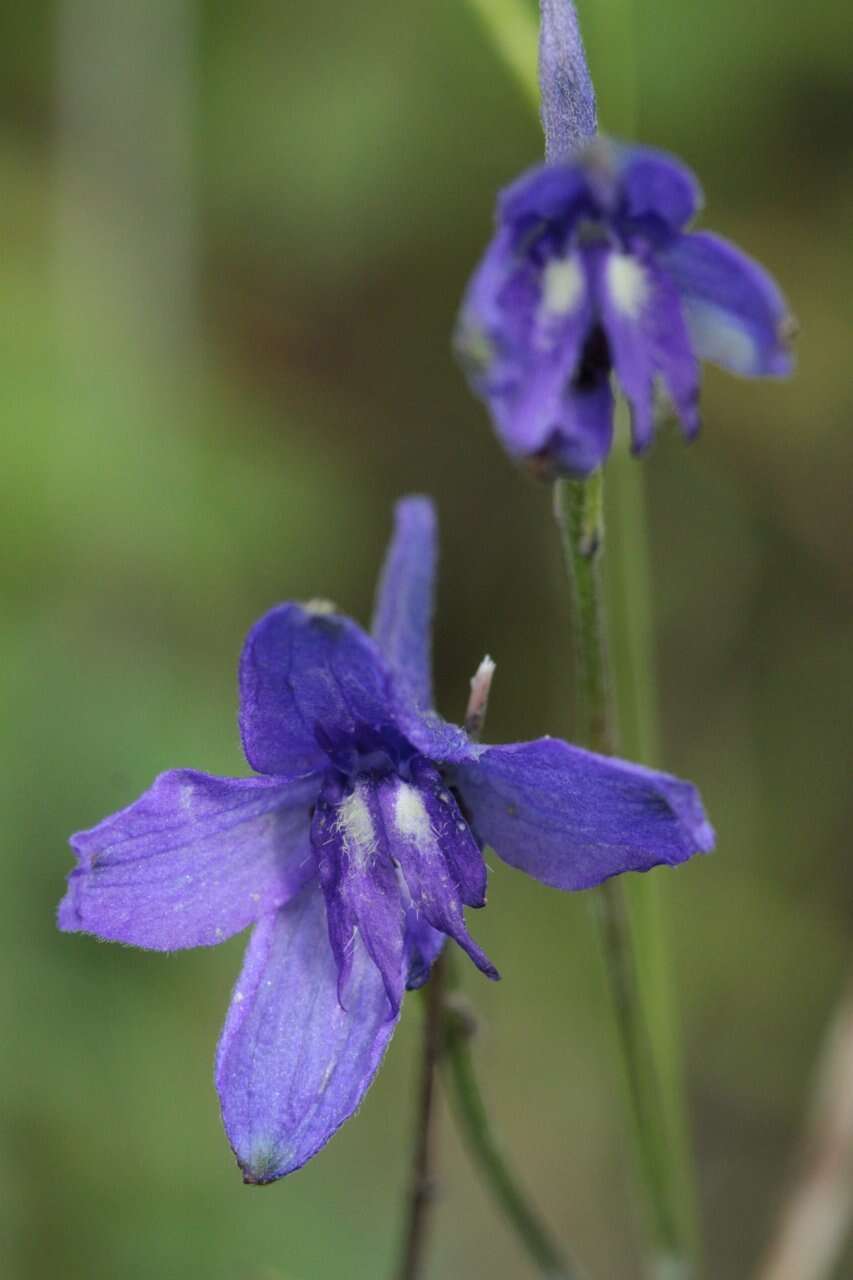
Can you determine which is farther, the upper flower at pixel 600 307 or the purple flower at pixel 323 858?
the purple flower at pixel 323 858

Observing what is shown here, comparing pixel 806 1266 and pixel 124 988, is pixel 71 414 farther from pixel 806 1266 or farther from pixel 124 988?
pixel 806 1266

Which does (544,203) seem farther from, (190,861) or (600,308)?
(190,861)

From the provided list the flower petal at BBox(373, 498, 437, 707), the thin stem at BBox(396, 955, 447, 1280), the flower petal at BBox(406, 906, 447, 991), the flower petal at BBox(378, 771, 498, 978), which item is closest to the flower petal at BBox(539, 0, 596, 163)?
the flower petal at BBox(373, 498, 437, 707)

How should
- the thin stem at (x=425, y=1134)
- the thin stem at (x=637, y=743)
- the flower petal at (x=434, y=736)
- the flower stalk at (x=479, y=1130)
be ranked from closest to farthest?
the flower petal at (x=434, y=736) → the thin stem at (x=425, y=1134) → the flower stalk at (x=479, y=1130) → the thin stem at (x=637, y=743)

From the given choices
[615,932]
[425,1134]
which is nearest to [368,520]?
[615,932]

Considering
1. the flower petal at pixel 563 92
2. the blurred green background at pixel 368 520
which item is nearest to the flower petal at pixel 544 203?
the flower petal at pixel 563 92

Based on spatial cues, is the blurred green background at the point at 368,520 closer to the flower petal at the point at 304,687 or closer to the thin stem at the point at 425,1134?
the thin stem at the point at 425,1134

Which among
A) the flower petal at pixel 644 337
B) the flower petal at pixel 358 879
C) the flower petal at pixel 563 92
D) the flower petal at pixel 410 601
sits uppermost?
the flower petal at pixel 563 92
